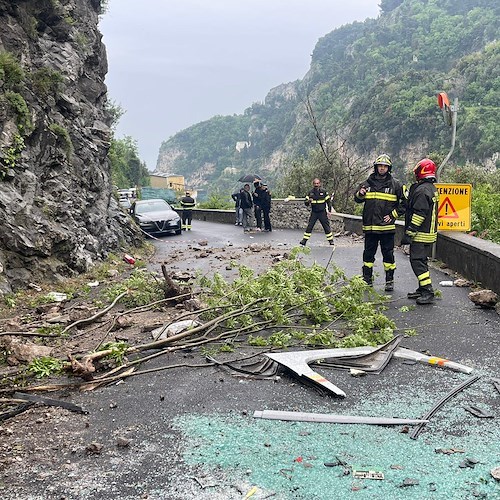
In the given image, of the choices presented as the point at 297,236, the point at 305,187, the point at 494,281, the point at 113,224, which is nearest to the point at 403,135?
the point at 305,187

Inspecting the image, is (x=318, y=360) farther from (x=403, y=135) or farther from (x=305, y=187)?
(x=403, y=135)

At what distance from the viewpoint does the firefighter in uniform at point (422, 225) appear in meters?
7.79

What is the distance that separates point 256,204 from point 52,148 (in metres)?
11.5

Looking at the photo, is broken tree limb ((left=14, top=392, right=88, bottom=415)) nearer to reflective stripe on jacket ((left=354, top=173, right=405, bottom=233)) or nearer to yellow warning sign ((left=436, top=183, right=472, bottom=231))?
reflective stripe on jacket ((left=354, top=173, right=405, bottom=233))

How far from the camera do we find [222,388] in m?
4.71

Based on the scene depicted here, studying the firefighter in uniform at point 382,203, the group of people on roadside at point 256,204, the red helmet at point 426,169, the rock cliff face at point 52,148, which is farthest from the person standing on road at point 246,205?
the red helmet at point 426,169

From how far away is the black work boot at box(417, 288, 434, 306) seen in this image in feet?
25.2

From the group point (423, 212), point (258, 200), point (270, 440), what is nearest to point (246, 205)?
point (258, 200)

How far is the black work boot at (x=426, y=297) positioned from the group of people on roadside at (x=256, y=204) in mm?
14222

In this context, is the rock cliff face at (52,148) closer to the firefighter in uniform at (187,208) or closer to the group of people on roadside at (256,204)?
the group of people on roadside at (256,204)

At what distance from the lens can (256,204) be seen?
2250 cm

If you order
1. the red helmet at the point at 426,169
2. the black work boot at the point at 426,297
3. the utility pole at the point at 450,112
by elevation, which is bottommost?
the black work boot at the point at 426,297

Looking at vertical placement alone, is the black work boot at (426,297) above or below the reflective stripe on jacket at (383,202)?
below

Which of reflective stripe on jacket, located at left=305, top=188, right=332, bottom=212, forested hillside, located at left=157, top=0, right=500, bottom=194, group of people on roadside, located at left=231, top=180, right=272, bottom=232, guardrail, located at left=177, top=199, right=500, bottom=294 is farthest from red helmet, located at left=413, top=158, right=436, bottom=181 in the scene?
forested hillside, located at left=157, top=0, right=500, bottom=194
